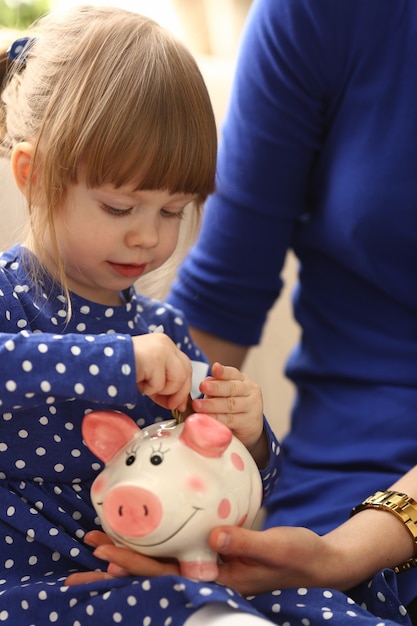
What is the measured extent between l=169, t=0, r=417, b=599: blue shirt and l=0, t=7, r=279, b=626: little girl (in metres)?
0.17

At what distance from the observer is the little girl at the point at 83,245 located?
2.52 feet

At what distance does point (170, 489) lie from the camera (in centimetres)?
69

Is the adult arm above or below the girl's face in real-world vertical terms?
below

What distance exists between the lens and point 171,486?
695 millimetres

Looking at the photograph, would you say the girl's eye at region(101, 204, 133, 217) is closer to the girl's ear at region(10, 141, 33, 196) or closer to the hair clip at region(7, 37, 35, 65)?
the girl's ear at region(10, 141, 33, 196)

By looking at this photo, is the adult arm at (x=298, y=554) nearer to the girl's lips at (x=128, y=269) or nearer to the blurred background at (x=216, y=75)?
the girl's lips at (x=128, y=269)

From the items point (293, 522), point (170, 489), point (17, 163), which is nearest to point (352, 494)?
point (293, 522)

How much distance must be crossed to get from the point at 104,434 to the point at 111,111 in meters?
0.28

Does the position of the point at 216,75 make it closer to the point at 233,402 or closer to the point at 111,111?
the point at 111,111

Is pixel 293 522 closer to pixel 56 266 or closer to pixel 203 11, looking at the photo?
pixel 56 266

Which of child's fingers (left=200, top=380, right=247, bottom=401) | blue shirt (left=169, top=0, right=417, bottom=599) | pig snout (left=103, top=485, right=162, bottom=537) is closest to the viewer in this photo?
pig snout (left=103, top=485, right=162, bottom=537)

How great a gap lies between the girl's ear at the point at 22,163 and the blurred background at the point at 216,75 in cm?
6

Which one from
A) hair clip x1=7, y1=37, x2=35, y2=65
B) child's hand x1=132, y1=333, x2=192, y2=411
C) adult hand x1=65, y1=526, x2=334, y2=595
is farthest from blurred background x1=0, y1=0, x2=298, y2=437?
adult hand x1=65, y1=526, x2=334, y2=595

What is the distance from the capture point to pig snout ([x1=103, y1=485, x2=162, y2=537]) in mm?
688
